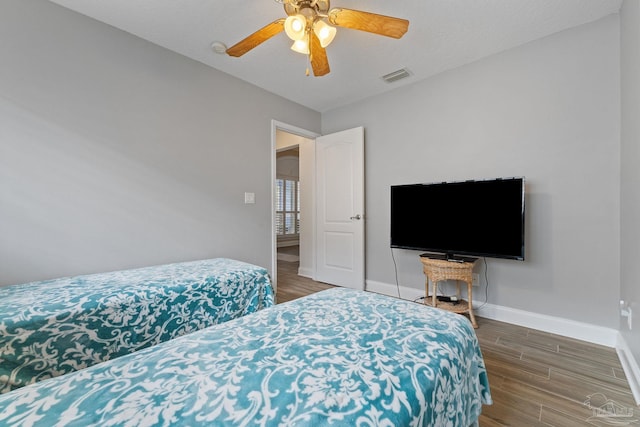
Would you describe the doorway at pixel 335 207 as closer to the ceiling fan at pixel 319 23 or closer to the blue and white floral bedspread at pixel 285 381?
the ceiling fan at pixel 319 23

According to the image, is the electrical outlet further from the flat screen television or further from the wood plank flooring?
the flat screen television

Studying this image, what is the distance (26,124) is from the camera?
1816 millimetres

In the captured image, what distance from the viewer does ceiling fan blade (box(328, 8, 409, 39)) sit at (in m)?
1.59

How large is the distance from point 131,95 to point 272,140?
1.46 meters

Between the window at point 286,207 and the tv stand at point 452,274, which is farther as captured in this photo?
the window at point 286,207

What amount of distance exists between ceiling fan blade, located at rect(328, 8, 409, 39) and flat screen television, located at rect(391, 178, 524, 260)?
1476mm

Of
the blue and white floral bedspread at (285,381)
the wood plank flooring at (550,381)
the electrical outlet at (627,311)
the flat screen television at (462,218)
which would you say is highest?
the flat screen television at (462,218)

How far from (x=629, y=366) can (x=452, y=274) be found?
113 centimetres

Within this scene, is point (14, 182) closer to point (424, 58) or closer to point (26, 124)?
point (26, 124)

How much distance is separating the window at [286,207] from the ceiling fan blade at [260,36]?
18.5ft

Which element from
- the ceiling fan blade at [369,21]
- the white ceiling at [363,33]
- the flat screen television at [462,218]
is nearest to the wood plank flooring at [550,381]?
the flat screen television at [462,218]

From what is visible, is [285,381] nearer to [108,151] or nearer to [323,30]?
[323,30]

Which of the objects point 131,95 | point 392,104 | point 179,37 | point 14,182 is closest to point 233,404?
point 14,182

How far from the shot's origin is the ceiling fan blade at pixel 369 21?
1.59 meters
